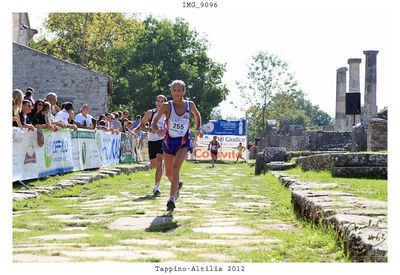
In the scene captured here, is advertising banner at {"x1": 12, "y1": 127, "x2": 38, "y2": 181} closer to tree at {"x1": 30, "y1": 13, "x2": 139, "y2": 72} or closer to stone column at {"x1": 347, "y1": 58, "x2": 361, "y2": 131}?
stone column at {"x1": 347, "y1": 58, "x2": 361, "y2": 131}

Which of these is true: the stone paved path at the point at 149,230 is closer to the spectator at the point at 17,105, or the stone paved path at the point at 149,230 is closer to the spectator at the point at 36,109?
the spectator at the point at 17,105

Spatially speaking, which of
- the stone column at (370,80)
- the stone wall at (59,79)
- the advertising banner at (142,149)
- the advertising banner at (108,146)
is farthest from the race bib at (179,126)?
the stone column at (370,80)

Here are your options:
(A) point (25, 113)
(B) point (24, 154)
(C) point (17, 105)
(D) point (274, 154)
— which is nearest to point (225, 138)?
(D) point (274, 154)

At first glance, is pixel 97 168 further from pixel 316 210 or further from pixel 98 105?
pixel 98 105

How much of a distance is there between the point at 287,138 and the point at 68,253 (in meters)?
22.0

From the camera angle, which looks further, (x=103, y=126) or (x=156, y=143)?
(x=103, y=126)

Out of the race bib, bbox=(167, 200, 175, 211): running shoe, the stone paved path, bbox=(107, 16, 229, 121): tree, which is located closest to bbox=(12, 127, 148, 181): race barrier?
the stone paved path

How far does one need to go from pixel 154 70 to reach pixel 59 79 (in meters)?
13.9

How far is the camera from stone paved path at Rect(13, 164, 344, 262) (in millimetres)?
3963

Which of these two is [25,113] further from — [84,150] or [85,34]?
[85,34]

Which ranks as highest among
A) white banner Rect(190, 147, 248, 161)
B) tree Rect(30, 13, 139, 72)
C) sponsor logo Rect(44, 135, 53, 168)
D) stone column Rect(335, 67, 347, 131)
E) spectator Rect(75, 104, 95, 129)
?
tree Rect(30, 13, 139, 72)

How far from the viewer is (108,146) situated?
50.5 feet

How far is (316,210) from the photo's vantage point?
5.05 m

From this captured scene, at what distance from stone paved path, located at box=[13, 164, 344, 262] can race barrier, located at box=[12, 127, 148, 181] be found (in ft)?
4.74
